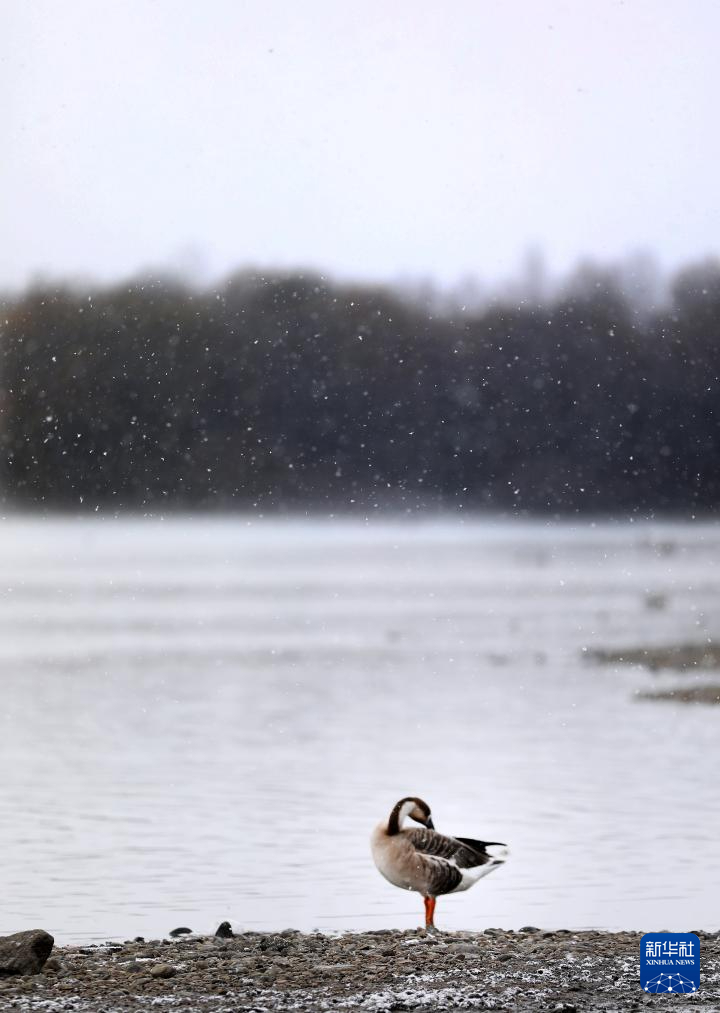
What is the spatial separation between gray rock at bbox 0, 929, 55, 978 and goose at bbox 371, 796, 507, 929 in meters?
0.75

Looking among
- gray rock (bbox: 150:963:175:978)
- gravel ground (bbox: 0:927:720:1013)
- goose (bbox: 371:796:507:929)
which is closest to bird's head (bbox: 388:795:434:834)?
goose (bbox: 371:796:507:929)

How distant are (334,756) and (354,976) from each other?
5.00 metres

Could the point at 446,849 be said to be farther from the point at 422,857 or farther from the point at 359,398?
the point at 359,398

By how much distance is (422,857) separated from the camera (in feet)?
11.0

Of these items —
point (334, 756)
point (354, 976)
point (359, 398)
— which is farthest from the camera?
point (359, 398)

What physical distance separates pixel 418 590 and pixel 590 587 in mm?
2580

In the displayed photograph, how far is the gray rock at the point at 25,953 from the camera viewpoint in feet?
9.52

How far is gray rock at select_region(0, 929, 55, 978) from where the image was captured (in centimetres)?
290

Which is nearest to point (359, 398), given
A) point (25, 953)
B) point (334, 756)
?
point (334, 756)

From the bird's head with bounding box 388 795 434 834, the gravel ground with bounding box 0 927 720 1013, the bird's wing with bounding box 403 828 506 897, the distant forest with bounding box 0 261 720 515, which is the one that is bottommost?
the gravel ground with bounding box 0 927 720 1013

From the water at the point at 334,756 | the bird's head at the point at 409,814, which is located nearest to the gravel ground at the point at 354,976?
the bird's head at the point at 409,814

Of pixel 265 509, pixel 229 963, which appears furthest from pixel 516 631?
pixel 265 509

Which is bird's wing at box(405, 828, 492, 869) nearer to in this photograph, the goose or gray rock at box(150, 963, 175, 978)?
the goose

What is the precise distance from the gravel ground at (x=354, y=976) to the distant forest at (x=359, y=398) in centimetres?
1954
